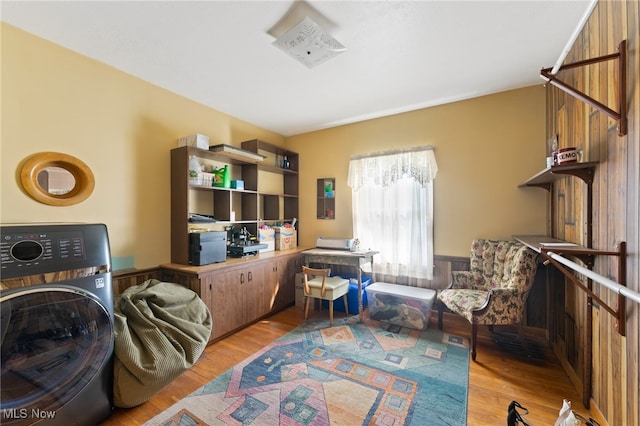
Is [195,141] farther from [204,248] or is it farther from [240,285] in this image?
[240,285]

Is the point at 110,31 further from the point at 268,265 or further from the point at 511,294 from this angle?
the point at 511,294

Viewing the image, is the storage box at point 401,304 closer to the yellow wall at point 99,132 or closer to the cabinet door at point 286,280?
the cabinet door at point 286,280

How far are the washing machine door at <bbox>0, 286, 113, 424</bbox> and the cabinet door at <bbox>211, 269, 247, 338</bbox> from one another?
3.25 ft

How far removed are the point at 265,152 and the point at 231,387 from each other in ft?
9.78

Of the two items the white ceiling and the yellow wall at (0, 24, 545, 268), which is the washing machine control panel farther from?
the white ceiling

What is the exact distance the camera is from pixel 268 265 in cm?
315

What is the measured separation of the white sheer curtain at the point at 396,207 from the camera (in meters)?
3.14

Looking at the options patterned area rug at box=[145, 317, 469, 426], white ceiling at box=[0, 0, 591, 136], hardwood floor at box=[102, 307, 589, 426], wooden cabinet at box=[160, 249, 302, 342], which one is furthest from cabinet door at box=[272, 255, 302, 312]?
white ceiling at box=[0, 0, 591, 136]

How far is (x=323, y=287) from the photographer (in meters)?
2.85

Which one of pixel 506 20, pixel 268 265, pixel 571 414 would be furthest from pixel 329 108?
pixel 571 414

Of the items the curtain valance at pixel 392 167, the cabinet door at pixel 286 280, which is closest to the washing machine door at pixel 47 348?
Answer: the cabinet door at pixel 286 280

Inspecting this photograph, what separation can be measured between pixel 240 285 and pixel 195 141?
5.21 feet

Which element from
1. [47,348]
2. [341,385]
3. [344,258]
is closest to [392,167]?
[344,258]

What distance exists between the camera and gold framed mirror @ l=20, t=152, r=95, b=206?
184 cm
